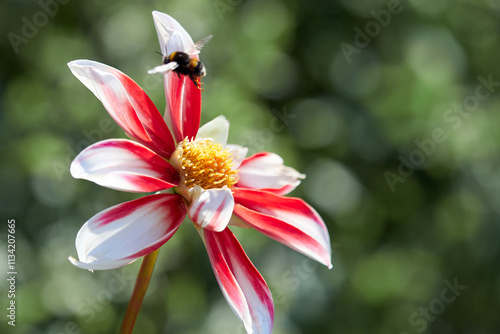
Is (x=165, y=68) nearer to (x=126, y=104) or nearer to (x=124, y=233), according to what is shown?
(x=126, y=104)

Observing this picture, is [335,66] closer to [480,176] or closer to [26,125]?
[480,176]

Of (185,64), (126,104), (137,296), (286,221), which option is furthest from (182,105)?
(137,296)

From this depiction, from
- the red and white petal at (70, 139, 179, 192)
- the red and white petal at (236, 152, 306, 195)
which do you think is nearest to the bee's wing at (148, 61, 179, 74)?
the red and white petal at (70, 139, 179, 192)

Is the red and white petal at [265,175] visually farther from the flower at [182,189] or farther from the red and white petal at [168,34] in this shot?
the red and white petal at [168,34]

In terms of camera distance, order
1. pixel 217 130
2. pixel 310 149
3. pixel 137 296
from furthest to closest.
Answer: pixel 310 149, pixel 217 130, pixel 137 296

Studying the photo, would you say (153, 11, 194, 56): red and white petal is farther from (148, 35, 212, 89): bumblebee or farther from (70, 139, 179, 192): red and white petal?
(70, 139, 179, 192): red and white petal

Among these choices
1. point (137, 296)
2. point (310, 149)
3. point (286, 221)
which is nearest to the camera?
point (137, 296)
